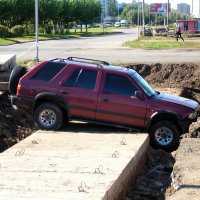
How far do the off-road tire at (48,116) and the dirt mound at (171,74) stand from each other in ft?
30.7

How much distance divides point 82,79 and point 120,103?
1.13 meters

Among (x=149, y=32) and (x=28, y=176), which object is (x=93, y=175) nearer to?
(x=28, y=176)

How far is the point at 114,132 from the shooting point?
41.4 feet

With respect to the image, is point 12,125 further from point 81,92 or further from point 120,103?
point 120,103

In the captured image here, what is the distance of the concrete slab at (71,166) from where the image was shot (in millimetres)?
7621

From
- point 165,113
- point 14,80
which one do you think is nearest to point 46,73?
point 14,80

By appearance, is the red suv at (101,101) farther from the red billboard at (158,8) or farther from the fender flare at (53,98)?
the red billboard at (158,8)

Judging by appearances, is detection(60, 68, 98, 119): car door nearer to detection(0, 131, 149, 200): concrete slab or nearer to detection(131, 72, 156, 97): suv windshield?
detection(0, 131, 149, 200): concrete slab

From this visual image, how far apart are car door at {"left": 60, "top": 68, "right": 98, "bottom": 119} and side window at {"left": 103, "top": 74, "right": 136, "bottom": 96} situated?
310mm

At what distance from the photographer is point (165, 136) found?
12.2 metres

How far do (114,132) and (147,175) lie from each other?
2393 millimetres

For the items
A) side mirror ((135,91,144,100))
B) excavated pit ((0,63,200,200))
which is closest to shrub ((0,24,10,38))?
excavated pit ((0,63,200,200))

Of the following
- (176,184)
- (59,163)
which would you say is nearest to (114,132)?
(59,163)

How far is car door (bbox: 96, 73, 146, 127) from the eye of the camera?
12086 mm
